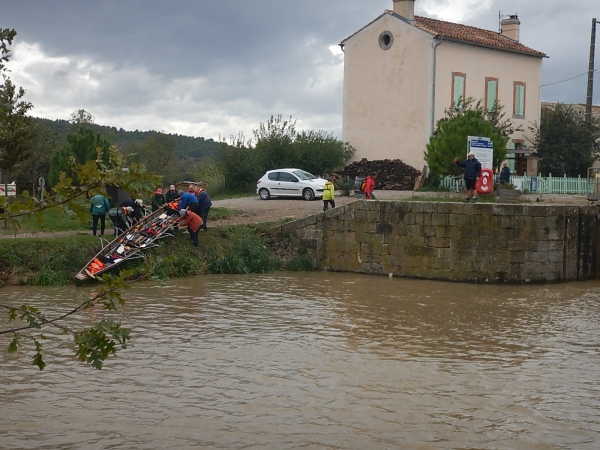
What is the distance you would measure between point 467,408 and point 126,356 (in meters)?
4.90

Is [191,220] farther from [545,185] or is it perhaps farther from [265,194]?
[545,185]

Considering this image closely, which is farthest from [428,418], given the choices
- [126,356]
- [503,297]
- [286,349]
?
[503,297]

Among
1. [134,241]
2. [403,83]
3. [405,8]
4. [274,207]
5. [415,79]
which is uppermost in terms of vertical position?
[405,8]

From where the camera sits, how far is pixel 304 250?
22.6 meters

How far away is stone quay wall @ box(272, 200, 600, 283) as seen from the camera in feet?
65.5

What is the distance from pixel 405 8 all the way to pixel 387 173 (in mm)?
7325

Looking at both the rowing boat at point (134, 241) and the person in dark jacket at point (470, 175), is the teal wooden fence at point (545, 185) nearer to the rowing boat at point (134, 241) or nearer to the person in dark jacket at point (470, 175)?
the person in dark jacket at point (470, 175)

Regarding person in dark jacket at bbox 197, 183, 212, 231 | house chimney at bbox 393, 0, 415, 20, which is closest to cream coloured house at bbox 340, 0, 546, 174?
house chimney at bbox 393, 0, 415, 20

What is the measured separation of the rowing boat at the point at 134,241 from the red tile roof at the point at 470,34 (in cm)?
1824

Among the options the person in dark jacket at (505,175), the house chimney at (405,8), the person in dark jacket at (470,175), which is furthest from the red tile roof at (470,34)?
the person in dark jacket at (470,175)

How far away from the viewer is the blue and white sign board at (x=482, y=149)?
2611cm

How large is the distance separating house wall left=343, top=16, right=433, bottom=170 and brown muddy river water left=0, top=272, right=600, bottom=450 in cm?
1957

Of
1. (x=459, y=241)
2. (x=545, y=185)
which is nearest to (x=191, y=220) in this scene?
(x=459, y=241)

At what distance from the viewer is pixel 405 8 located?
3622 centimetres
